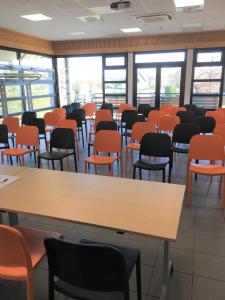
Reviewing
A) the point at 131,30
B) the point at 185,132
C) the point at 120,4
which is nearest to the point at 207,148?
the point at 185,132

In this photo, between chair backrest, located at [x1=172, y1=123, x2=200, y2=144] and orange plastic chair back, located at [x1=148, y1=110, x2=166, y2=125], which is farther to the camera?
orange plastic chair back, located at [x1=148, y1=110, x2=166, y2=125]

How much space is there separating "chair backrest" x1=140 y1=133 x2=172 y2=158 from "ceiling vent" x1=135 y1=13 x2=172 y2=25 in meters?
3.63

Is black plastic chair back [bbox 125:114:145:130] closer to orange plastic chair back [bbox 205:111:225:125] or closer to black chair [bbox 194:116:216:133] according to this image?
black chair [bbox 194:116:216:133]

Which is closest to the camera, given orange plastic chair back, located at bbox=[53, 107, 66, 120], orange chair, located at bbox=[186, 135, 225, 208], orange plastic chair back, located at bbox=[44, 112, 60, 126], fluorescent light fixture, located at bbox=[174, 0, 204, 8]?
orange chair, located at bbox=[186, 135, 225, 208]

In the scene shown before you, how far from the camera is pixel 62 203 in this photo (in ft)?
5.76

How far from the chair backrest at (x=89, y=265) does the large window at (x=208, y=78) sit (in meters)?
8.49

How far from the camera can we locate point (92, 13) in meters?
5.65

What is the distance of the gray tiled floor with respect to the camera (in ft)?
6.20

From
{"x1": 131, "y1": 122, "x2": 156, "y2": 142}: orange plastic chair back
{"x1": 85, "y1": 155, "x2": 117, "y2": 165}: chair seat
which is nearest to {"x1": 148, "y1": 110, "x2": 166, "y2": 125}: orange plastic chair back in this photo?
{"x1": 131, "y1": 122, "x2": 156, "y2": 142}: orange plastic chair back

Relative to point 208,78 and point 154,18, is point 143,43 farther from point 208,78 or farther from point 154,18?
point 154,18

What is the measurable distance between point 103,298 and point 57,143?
3062 millimetres

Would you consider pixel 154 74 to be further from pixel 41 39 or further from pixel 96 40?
pixel 41 39

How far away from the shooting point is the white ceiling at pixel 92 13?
196 inches

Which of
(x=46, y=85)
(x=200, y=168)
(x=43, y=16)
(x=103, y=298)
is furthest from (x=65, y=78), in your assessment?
(x=103, y=298)
